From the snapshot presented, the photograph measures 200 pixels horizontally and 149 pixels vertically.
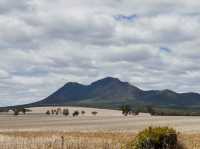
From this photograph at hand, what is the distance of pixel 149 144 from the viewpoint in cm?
2989

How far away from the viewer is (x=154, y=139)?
1180 inches

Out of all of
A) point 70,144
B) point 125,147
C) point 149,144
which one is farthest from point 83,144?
point 149,144

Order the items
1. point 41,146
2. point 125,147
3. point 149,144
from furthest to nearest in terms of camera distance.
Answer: point 41,146 → point 125,147 → point 149,144

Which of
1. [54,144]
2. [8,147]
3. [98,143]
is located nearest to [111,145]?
[98,143]

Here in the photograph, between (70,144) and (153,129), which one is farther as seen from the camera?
(70,144)

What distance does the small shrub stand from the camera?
29844 mm

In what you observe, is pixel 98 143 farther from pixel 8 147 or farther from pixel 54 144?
pixel 8 147

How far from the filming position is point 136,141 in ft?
99.1

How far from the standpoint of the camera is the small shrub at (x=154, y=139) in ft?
97.9

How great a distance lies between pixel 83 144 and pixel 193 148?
24.1 feet

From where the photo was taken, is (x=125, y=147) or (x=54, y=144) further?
(x=54, y=144)

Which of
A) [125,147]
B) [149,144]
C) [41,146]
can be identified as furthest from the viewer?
[41,146]

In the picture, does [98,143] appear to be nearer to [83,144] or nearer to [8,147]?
[83,144]

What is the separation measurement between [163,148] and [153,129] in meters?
1.26
